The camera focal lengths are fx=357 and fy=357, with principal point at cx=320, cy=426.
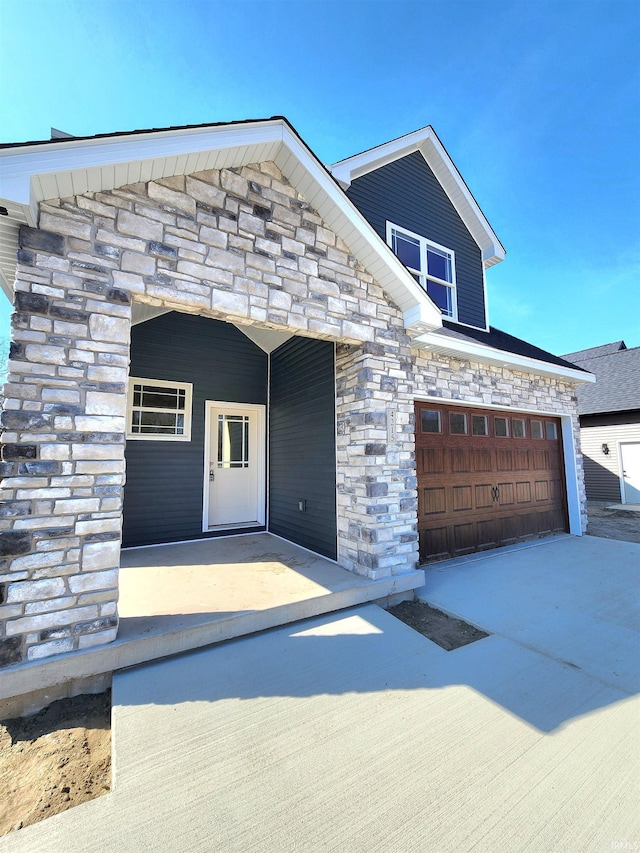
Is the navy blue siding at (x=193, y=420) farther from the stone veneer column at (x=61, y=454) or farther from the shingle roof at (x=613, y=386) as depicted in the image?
the shingle roof at (x=613, y=386)

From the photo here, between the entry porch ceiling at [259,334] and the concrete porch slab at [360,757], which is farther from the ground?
the entry porch ceiling at [259,334]

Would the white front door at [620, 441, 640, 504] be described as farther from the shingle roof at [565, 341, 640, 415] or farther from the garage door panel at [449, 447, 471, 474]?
the garage door panel at [449, 447, 471, 474]

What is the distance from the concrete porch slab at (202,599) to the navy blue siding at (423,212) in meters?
5.20

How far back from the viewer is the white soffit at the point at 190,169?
2391mm

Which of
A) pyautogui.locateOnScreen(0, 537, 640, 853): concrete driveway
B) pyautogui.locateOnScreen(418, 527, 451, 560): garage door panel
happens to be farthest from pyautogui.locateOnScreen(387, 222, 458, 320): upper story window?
pyautogui.locateOnScreen(0, 537, 640, 853): concrete driveway

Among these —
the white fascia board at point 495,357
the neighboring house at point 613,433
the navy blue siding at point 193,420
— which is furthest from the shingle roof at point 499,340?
the neighboring house at point 613,433

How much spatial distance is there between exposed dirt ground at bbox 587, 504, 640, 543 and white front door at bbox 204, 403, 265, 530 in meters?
6.80

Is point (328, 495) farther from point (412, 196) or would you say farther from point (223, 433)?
point (412, 196)

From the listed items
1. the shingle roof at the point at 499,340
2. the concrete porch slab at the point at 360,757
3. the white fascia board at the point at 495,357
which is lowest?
the concrete porch slab at the point at 360,757

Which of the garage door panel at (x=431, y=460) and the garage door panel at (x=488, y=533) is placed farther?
the garage door panel at (x=488, y=533)

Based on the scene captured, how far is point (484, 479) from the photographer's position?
19.4 ft

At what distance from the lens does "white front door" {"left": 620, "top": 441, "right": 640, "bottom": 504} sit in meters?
11.5

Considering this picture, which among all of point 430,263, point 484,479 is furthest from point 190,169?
point 484,479

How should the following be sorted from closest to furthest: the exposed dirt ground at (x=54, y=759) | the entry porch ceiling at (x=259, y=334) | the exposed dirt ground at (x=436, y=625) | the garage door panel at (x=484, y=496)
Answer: the exposed dirt ground at (x=54, y=759)
the exposed dirt ground at (x=436, y=625)
the entry porch ceiling at (x=259, y=334)
the garage door panel at (x=484, y=496)
